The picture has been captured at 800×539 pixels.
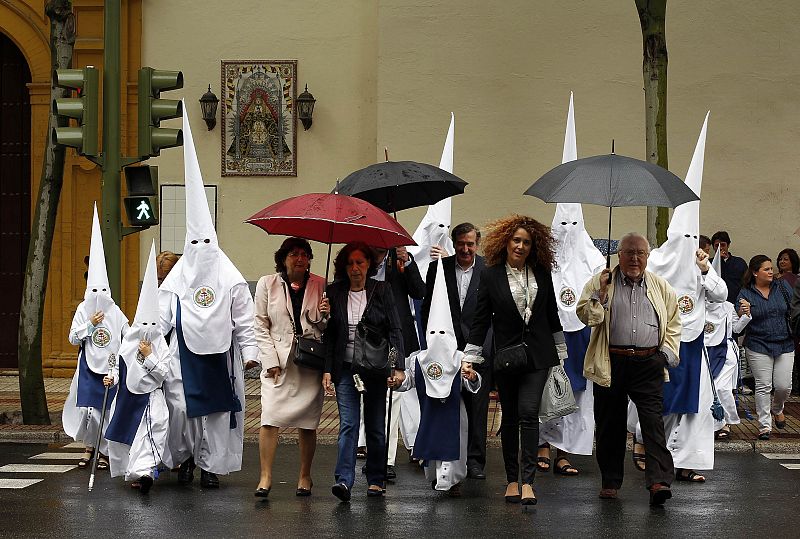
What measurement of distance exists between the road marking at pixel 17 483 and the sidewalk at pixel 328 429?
2.78 m

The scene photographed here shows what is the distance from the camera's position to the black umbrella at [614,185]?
9477 mm

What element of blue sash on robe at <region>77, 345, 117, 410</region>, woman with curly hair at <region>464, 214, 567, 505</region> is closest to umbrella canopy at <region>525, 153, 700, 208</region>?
woman with curly hair at <region>464, 214, 567, 505</region>

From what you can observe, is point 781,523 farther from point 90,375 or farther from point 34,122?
point 34,122

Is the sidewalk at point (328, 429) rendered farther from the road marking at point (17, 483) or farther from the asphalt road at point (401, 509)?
the road marking at point (17, 483)

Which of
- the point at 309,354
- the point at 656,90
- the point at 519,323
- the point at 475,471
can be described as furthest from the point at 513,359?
the point at 656,90

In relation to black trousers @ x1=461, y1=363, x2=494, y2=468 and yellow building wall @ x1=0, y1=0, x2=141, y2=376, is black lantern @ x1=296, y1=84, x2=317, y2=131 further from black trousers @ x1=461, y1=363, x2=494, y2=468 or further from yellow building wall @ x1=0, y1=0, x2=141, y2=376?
black trousers @ x1=461, y1=363, x2=494, y2=468

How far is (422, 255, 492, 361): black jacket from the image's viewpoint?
1122cm

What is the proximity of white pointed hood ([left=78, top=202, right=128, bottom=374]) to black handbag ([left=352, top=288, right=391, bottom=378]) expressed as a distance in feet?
9.23

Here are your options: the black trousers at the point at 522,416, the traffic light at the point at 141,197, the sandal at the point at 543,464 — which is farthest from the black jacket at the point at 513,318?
the traffic light at the point at 141,197

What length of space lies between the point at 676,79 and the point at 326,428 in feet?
21.6

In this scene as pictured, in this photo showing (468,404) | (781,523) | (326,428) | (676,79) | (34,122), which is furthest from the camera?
(34,122)

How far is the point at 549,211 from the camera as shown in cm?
1806

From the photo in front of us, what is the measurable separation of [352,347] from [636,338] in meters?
1.89

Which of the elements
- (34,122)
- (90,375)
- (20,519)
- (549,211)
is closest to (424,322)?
(90,375)
